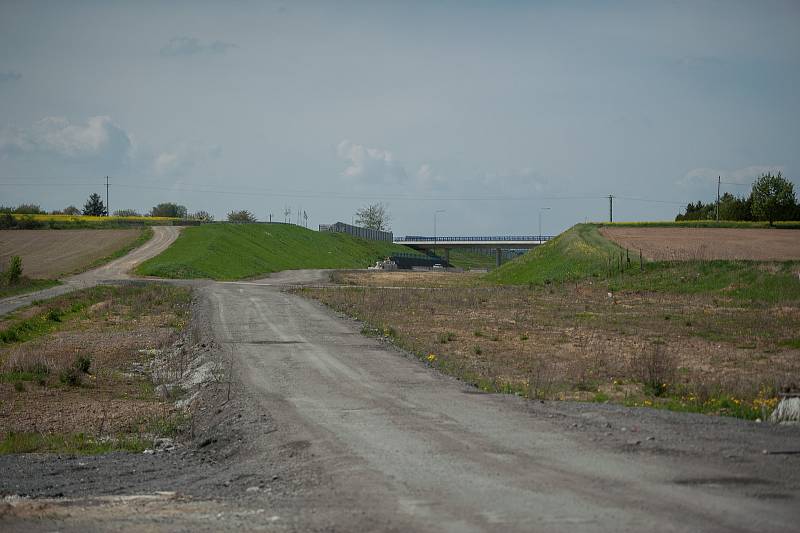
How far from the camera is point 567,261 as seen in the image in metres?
58.4

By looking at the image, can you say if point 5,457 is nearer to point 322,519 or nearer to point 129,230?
point 322,519

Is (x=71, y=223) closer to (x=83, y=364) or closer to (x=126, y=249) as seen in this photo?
(x=126, y=249)

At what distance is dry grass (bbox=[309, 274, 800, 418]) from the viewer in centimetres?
1692

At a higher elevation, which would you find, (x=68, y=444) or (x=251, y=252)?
(x=251, y=252)

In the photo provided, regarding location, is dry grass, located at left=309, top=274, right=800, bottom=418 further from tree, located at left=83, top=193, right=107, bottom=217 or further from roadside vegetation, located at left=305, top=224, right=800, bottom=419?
tree, located at left=83, top=193, right=107, bottom=217

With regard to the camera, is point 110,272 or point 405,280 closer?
point 110,272

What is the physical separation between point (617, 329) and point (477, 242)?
123871mm

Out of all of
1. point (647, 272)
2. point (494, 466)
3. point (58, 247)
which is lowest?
point (494, 466)

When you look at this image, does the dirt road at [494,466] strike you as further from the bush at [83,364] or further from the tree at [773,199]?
the tree at [773,199]

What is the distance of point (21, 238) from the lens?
89.2 m

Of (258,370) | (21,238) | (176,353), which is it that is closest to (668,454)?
(258,370)

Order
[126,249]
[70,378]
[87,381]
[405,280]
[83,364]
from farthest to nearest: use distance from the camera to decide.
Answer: [126,249] < [405,280] < [83,364] < [87,381] < [70,378]

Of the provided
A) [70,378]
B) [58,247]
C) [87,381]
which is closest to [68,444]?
[70,378]

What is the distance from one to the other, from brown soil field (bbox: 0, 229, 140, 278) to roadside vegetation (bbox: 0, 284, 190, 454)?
29.4m
